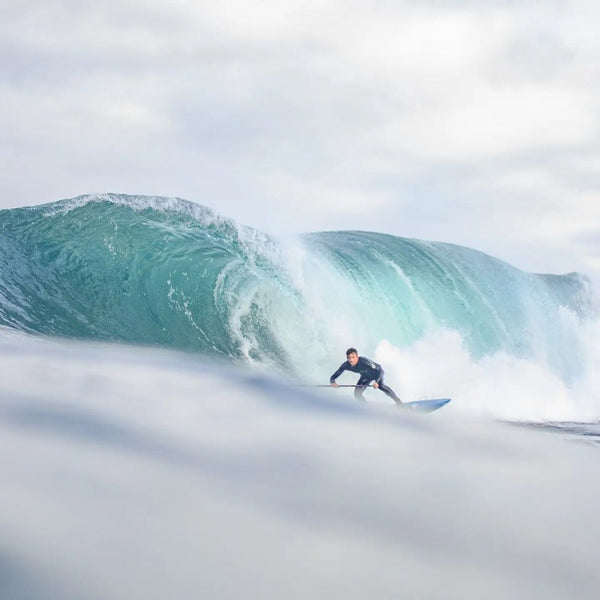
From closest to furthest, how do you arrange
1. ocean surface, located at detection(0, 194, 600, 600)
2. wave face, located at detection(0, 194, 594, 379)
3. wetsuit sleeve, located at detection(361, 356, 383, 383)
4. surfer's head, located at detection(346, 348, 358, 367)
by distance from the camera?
ocean surface, located at detection(0, 194, 600, 600) → surfer's head, located at detection(346, 348, 358, 367) → wetsuit sleeve, located at detection(361, 356, 383, 383) → wave face, located at detection(0, 194, 594, 379)

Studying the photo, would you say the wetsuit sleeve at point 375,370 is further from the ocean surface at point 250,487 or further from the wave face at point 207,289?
the wave face at point 207,289

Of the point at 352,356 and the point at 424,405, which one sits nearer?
the point at 352,356

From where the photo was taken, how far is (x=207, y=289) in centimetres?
1352

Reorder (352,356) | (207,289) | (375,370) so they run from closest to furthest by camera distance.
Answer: (352,356) → (375,370) → (207,289)

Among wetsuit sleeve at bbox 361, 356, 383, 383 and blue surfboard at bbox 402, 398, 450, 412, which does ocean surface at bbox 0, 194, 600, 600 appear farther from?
wetsuit sleeve at bbox 361, 356, 383, 383

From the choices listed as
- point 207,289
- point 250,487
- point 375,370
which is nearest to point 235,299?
point 207,289

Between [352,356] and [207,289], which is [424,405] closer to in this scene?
[352,356]

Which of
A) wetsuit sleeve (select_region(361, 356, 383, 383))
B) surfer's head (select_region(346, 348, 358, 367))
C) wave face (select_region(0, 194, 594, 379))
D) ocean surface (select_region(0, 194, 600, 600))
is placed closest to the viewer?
ocean surface (select_region(0, 194, 600, 600))

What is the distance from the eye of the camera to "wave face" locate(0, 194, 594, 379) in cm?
1247

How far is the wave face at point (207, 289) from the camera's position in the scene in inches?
491

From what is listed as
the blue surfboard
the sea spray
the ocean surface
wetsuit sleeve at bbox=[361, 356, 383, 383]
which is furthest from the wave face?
the blue surfboard

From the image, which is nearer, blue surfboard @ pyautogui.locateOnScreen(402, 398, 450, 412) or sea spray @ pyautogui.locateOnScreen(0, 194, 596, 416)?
blue surfboard @ pyautogui.locateOnScreen(402, 398, 450, 412)

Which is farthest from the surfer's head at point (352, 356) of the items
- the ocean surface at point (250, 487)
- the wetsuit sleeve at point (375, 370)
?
the ocean surface at point (250, 487)

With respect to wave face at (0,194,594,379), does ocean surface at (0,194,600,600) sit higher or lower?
lower
